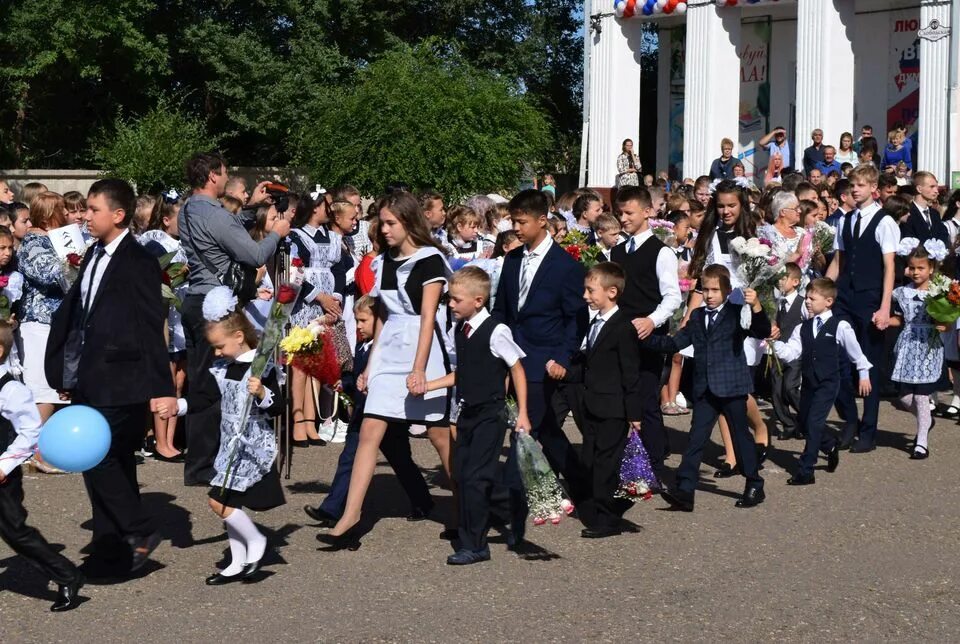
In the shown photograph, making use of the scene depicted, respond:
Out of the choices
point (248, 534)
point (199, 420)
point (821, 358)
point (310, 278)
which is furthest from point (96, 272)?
point (821, 358)

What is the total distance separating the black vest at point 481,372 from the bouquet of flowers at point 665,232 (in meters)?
4.60

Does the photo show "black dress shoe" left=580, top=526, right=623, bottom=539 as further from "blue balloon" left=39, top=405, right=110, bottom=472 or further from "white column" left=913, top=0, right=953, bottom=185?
"white column" left=913, top=0, right=953, bottom=185

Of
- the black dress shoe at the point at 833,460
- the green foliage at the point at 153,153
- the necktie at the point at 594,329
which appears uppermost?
the green foliage at the point at 153,153

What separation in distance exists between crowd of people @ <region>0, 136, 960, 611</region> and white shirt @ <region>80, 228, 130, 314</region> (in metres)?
0.02

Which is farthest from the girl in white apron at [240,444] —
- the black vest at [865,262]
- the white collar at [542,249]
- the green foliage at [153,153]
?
the green foliage at [153,153]

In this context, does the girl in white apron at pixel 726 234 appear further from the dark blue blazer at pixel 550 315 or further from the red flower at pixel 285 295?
the red flower at pixel 285 295

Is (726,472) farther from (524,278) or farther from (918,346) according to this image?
(524,278)

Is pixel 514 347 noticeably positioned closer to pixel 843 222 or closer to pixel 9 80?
pixel 843 222

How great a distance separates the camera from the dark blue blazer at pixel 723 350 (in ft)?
28.1

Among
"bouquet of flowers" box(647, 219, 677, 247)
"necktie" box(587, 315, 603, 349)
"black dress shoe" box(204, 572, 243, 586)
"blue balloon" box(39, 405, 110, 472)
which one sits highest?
"bouquet of flowers" box(647, 219, 677, 247)

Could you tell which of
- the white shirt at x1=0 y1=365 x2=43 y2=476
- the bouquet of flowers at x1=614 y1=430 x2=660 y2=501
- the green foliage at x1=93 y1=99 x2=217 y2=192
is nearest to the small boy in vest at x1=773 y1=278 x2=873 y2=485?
the bouquet of flowers at x1=614 y1=430 x2=660 y2=501

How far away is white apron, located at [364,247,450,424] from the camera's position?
7430mm

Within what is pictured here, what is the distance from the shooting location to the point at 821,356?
9.77 m

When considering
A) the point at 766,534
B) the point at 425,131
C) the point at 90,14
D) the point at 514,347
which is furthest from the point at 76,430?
the point at 90,14
